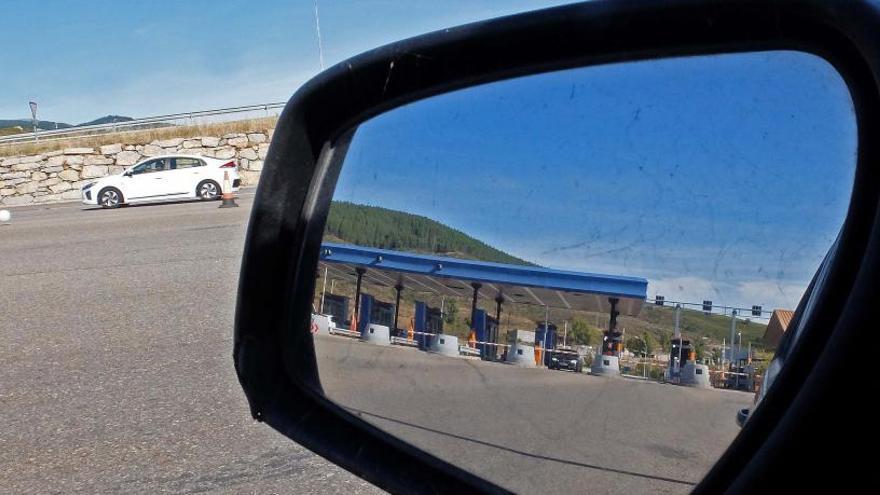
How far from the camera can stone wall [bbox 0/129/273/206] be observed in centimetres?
3150

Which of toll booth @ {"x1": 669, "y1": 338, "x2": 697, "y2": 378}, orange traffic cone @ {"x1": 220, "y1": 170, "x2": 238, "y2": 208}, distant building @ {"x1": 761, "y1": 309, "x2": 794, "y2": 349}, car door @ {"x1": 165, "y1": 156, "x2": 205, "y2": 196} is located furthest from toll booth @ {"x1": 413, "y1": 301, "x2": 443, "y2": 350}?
car door @ {"x1": 165, "y1": 156, "x2": 205, "y2": 196}

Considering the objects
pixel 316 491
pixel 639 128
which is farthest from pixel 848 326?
pixel 316 491

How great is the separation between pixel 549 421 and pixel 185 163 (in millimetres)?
24180

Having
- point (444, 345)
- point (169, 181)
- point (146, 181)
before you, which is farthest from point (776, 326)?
point (146, 181)

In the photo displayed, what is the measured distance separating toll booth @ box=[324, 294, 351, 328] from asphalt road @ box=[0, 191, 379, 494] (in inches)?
79.4

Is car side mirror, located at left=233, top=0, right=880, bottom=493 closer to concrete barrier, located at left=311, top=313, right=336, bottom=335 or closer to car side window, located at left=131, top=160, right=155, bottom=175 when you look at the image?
concrete barrier, located at left=311, top=313, right=336, bottom=335

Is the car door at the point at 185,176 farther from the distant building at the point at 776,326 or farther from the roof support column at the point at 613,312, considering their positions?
the distant building at the point at 776,326

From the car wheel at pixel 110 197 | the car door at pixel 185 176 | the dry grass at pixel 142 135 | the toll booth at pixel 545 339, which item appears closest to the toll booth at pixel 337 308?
the toll booth at pixel 545 339

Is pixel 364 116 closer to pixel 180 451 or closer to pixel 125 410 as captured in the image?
pixel 180 451

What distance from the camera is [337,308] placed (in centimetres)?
188

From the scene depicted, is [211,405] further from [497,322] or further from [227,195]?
[227,195]

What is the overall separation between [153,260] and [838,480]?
10859mm

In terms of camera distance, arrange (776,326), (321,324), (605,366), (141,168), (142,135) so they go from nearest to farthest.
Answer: (776,326) → (605,366) → (321,324) → (141,168) → (142,135)

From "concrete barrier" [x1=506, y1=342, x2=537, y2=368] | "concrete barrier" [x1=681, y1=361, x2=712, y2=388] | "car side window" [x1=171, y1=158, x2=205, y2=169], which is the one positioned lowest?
→ "concrete barrier" [x1=506, y1=342, x2=537, y2=368]
